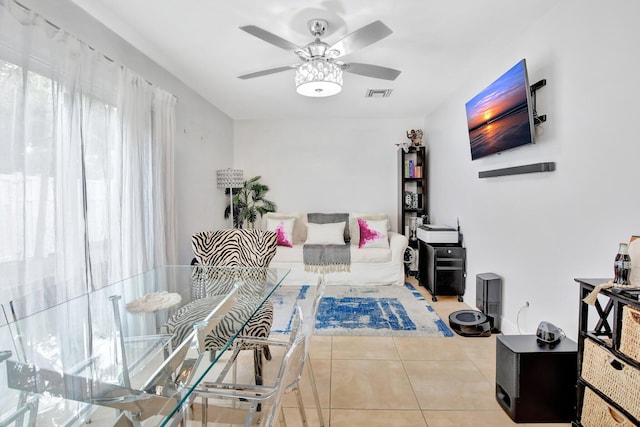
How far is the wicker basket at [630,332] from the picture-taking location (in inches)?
46.8

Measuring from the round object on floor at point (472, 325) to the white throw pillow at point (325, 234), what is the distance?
2.05m

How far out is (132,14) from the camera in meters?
2.12

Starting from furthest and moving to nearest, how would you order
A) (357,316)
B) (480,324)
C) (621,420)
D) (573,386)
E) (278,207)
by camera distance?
1. (278,207)
2. (357,316)
3. (480,324)
4. (573,386)
5. (621,420)

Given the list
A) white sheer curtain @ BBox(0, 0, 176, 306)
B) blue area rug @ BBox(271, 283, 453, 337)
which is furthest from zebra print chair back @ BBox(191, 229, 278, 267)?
blue area rug @ BBox(271, 283, 453, 337)

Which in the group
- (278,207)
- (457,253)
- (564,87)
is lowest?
(457,253)

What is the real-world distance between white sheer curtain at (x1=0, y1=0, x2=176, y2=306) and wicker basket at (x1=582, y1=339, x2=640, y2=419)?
2.69m

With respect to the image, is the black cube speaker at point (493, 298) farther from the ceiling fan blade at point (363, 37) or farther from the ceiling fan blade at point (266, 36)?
the ceiling fan blade at point (266, 36)

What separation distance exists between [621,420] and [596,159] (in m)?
1.25

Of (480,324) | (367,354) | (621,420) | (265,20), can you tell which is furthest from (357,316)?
(265,20)

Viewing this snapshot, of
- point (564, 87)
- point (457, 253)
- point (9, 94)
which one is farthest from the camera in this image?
point (457, 253)

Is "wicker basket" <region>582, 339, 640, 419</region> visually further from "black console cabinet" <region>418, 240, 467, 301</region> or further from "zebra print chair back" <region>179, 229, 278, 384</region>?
"black console cabinet" <region>418, 240, 467, 301</region>

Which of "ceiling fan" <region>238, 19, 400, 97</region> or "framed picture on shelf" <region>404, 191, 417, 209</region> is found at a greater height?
"ceiling fan" <region>238, 19, 400, 97</region>

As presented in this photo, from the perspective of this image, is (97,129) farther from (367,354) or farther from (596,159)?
(596,159)

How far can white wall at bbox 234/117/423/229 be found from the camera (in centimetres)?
511
